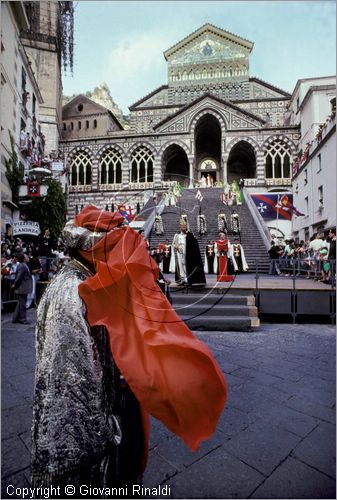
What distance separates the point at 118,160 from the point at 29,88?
12306 millimetres

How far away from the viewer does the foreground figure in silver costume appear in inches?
49.4

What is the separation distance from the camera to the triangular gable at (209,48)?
37688 millimetres

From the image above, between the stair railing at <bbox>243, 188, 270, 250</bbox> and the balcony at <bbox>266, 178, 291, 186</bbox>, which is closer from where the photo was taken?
the stair railing at <bbox>243, 188, 270, 250</bbox>

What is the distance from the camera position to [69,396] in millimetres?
1267

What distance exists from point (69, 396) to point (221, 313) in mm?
5975

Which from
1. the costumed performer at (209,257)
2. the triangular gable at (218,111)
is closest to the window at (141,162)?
the triangular gable at (218,111)

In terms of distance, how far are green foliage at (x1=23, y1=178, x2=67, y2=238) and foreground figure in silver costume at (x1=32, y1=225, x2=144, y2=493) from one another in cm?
1836

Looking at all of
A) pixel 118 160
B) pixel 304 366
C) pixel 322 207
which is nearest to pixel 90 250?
pixel 304 366

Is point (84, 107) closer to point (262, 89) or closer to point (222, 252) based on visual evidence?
point (262, 89)

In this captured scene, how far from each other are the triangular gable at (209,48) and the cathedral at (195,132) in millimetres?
113

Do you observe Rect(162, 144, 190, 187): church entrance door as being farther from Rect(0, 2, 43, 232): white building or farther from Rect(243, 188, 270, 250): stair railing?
Rect(0, 2, 43, 232): white building

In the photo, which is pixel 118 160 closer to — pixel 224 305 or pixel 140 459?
pixel 224 305

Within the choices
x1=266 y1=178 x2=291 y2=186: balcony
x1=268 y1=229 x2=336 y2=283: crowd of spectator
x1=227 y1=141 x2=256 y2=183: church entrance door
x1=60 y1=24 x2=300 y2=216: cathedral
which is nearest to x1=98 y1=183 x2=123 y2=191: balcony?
x1=60 y1=24 x2=300 y2=216: cathedral

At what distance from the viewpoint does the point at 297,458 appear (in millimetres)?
2324
